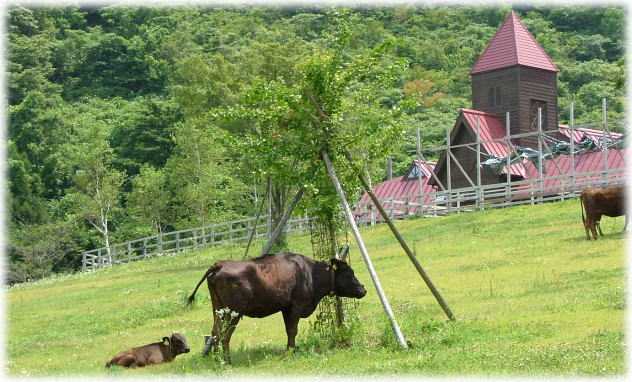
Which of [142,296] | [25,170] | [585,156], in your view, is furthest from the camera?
[25,170]

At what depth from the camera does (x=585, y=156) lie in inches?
2242

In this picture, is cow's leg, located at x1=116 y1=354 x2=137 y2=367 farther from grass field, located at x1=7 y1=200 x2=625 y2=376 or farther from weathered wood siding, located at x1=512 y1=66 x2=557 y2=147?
weathered wood siding, located at x1=512 y1=66 x2=557 y2=147

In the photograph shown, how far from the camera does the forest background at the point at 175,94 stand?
47.7 m

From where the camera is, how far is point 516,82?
63.4 meters

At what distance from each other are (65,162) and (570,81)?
54.2 metres

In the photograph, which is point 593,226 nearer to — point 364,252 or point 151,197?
point 364,252

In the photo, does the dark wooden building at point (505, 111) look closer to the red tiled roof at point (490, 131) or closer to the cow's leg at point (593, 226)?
the red tiled roof at point (490, 131)

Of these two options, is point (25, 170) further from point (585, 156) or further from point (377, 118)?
point (377, 118)

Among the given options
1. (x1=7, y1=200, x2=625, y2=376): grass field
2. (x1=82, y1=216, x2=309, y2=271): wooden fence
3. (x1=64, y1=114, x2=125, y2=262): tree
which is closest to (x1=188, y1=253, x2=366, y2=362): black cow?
(x1=7, y1=200, x2=625, y2=376): grass field

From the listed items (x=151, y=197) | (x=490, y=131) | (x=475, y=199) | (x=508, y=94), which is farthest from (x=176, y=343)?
(x=508, y=94)

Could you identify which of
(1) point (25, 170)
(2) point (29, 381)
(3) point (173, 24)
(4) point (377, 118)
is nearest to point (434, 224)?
(4) point (377, 118)

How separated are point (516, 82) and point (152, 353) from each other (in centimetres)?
4680

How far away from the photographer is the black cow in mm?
18297

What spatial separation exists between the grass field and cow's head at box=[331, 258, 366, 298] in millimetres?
752
